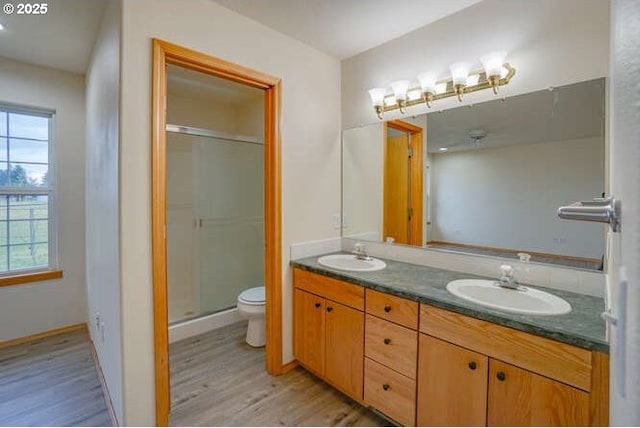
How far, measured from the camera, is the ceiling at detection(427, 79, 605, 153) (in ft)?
4.78

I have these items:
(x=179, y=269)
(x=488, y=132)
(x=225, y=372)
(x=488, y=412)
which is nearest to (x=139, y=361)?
(x=225, y=372)

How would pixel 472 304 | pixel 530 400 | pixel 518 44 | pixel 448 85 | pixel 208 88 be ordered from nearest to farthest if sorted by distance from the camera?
pixel 530 400
pixel 472 304
pixel 518 44
pixel 448 85
pixel 208 88

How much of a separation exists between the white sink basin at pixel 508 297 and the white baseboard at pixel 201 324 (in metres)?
2.32

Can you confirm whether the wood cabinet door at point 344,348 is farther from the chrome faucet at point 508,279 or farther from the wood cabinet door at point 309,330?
the chrome faucet at point 508,279

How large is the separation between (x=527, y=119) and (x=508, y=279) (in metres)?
0.90

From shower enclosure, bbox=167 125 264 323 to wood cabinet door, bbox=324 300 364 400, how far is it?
1.64m

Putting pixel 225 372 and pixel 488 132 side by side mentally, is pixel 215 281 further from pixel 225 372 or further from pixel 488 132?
pixel 488 132

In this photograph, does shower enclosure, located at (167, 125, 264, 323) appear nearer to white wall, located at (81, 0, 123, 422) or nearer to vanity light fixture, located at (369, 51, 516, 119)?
white wall, located at (81, 0, 123, 422)

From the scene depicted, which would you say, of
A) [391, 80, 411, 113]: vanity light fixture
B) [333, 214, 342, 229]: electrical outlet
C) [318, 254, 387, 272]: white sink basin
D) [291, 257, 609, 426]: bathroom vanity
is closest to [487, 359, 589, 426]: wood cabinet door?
[291, 257, 609, 426]: bathroom vanity

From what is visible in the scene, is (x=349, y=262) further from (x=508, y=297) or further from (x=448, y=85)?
(x=448, y=85)

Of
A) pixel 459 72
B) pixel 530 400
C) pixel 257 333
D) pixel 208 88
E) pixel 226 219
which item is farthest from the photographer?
pixel 226 219

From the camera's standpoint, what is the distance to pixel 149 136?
Result: 5.09 ft

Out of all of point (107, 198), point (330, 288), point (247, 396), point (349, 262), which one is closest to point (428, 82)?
point (349, 262)

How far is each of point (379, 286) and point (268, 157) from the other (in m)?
1.17
